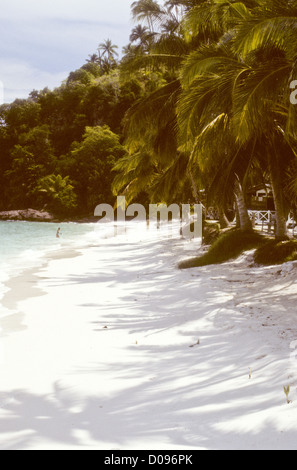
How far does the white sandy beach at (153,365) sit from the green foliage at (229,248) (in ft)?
8.06

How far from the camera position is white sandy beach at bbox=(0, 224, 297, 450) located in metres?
3.38

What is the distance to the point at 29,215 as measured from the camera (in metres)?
50.3

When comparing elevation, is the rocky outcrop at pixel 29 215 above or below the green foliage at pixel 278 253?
above

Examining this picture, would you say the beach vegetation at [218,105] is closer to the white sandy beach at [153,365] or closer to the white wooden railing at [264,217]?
the white wooden railing at [264,217]

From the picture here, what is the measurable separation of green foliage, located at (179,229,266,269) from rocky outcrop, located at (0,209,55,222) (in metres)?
39.3

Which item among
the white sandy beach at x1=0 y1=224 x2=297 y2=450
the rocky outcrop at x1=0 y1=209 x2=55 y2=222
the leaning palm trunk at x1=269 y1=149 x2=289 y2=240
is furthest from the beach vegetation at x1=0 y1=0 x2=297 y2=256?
the rocky outcrop at x1=0 y1=209 x2=55 y2=222

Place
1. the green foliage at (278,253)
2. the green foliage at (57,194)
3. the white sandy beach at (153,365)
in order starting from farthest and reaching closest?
the green foliage at (57,194) → the green foliage at (278,253) → the white sandy beach at (153,365)

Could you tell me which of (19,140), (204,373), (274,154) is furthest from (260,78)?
A: (19,140)

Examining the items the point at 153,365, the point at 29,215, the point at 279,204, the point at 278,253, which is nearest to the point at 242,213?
the point at 279,204

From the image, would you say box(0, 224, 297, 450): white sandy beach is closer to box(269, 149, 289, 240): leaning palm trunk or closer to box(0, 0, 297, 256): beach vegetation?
box(269, 149, 289, 240): leaning palm trunk

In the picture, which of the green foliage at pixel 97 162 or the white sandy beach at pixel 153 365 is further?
the green foliage at pixel 97 162

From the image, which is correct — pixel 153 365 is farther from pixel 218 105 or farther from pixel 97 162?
pixel 97 162

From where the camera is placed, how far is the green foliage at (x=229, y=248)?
12.0 meters

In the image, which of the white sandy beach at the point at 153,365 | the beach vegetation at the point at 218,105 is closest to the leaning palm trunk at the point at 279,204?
the beach vegetation at the point at 218,105
